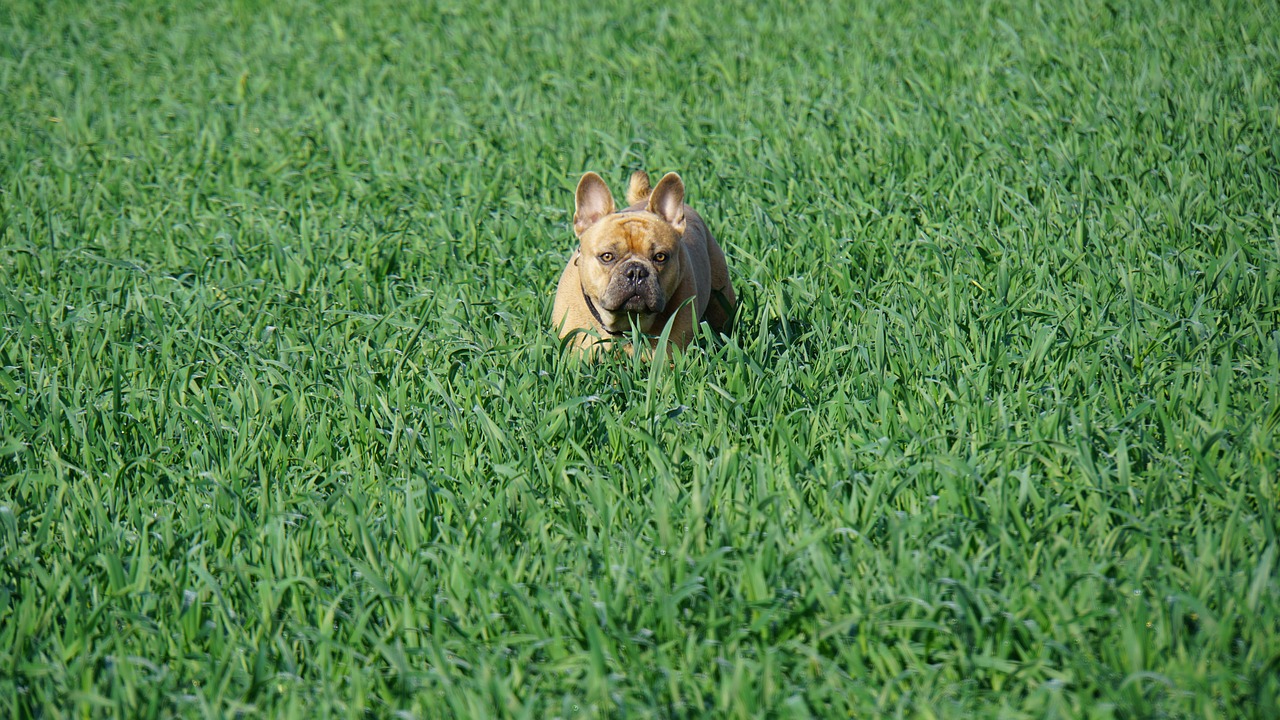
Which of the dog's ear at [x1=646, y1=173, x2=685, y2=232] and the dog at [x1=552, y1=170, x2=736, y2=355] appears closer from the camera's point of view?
the dog at [x1=552, y1=170, x2=736, y2=355]

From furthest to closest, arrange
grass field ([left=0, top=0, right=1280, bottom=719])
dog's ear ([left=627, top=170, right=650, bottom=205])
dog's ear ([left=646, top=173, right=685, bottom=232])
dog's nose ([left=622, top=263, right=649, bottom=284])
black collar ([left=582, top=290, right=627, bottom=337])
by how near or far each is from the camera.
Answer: dog's ear ([left=627, top=170, right=650, bottom=205]) < dog's ear ([left=646, top=173, right=685, bottom=232]) < black collar ([left=582, top=290, right=627, bottom=337]) < dog's nose ([left=622, top=263, right=649, bottom=284]) < grass field ([left=0, top=0, right=1280, bottom=719])

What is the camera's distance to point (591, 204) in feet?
16.5

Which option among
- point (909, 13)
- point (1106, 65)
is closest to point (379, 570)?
point (1106, 65)

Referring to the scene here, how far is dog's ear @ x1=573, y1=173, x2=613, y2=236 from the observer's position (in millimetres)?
4938

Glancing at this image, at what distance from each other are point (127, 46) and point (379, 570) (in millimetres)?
8739

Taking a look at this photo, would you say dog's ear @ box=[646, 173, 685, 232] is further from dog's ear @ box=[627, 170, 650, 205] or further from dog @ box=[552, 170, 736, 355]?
dog's ear @ box=[627, 170, 650, 205]

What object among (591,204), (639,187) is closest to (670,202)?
(591,204)

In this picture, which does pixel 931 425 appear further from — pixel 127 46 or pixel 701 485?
pixel 127 46

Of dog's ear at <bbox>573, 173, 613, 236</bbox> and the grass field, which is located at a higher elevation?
dog's ear at <bbox>573, 173, 613, 236</bbox>

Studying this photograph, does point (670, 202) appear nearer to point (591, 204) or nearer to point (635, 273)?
point (591, 204)

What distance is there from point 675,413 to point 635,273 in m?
0.71

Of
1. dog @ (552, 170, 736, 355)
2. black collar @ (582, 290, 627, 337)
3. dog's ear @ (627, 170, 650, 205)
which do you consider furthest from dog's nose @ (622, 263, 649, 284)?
dog's ear @ (627, 170, 650, 205)

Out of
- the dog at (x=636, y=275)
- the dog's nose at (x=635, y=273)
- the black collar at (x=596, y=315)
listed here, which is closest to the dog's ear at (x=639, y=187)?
the dog at (x=636, y=275)

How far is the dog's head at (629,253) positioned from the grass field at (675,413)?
10.9 inches
